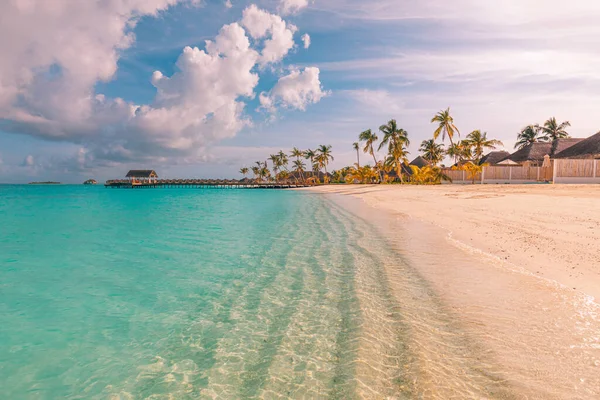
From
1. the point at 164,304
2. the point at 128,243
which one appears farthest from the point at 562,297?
the point at 128,243

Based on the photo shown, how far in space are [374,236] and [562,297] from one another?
17.8 ft

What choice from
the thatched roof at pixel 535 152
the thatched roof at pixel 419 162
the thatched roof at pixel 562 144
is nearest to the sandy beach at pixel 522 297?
the thatched roof at pixel 535 152

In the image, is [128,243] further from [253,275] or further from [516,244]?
[516,244]

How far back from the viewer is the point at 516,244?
279 inches

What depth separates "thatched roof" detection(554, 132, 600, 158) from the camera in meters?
30.0

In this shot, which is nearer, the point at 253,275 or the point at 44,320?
the point at 44,320

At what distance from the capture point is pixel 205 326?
13.3 feet

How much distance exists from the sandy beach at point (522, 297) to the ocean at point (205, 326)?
0.67 meters

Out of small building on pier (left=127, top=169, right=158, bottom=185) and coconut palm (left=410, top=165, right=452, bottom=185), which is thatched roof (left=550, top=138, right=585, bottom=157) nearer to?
coconut palm (left=410, top=165, right=452, bottom=185)

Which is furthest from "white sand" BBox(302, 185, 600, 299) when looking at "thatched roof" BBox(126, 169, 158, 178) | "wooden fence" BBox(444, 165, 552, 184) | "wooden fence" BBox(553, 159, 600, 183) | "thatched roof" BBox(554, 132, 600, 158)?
"thatched roof" BBox(126, 169, 158, 178)

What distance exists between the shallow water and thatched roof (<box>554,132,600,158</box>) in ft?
114

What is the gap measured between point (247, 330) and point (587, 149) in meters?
41.4

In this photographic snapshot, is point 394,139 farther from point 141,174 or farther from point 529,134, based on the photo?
point 141,174

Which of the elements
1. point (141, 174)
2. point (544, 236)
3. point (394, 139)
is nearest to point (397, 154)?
point (394, 139)
